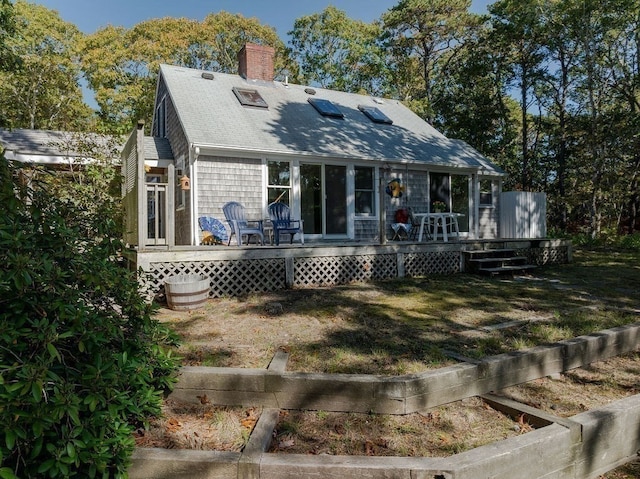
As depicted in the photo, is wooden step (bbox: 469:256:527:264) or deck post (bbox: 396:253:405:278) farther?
wooden step (bbox: 469:256:527:264)

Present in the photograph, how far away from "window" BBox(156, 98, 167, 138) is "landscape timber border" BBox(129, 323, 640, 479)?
10484 millimetres

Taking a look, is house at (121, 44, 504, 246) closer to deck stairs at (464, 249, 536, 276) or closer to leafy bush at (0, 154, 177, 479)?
deck stairs at (464, 249, 536, 276)

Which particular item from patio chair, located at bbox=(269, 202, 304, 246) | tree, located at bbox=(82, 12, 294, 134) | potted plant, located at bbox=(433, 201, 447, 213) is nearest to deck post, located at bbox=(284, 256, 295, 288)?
patio chair, located at bbox=(269, 202, 304, 246)

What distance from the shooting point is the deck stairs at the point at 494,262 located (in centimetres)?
823

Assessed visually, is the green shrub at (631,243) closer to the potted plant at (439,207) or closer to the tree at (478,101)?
the potted plant at (439,207)

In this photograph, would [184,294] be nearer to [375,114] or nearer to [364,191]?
[364,191]

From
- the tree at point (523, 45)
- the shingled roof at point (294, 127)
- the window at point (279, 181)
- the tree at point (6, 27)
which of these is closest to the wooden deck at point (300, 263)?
the window at point (279, 181)

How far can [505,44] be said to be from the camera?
20062 mm

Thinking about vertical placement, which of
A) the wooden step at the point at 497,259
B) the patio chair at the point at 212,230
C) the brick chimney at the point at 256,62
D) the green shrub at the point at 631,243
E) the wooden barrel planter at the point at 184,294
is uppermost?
the brick chimney at the point at 256,62

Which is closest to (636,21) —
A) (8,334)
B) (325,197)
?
(325,197)

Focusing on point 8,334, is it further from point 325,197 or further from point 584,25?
point 584,25

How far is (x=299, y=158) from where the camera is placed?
10125 millimetres

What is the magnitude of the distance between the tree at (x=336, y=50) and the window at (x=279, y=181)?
17.0m

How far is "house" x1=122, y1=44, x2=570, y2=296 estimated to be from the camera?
21.9ft
